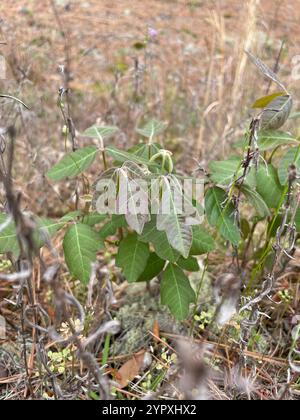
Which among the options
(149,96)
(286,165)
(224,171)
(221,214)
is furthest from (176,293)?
(149,96)

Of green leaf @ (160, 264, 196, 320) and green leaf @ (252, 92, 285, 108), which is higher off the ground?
green leaf @ (252, 92, 285, 108)

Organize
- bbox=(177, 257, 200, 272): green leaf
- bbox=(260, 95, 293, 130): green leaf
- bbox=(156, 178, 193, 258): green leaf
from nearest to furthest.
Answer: bbox=(156, 178, 193, 258): green leaf
bbox=(260, 95, 293, 130): green leaf
bbox=(177, 257, 200, 272): green leaf

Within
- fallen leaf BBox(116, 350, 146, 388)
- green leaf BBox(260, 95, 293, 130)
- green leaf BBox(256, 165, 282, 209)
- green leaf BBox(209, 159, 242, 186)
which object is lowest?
fallen leaf BBox(116, 350, 146, 388)

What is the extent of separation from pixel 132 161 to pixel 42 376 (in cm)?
65

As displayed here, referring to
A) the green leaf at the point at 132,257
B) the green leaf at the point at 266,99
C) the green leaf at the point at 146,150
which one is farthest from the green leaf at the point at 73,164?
the green leaf at the point at 266,99

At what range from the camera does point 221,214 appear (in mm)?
1255

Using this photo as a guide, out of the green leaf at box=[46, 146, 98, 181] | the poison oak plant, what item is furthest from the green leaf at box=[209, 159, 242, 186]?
the green leaf at box=[46, 146, 98, 181]

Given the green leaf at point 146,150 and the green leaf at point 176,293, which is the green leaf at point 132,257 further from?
the green leaf at point 146,150

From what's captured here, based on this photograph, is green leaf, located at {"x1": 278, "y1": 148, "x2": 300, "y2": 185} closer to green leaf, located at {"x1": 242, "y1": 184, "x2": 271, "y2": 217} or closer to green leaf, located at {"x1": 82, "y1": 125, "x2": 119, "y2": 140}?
green leaf, located at {"x1": 242, "y1": 184, "x2": 271, "y2": 217}

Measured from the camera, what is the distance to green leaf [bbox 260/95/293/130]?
1.19 meters

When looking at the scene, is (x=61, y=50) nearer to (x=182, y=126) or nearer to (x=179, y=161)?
(x=182, y=126)

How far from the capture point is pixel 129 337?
60.2 inches

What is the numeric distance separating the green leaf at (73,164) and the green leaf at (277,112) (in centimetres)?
47

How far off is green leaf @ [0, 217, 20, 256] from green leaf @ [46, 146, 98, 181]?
0.18m
